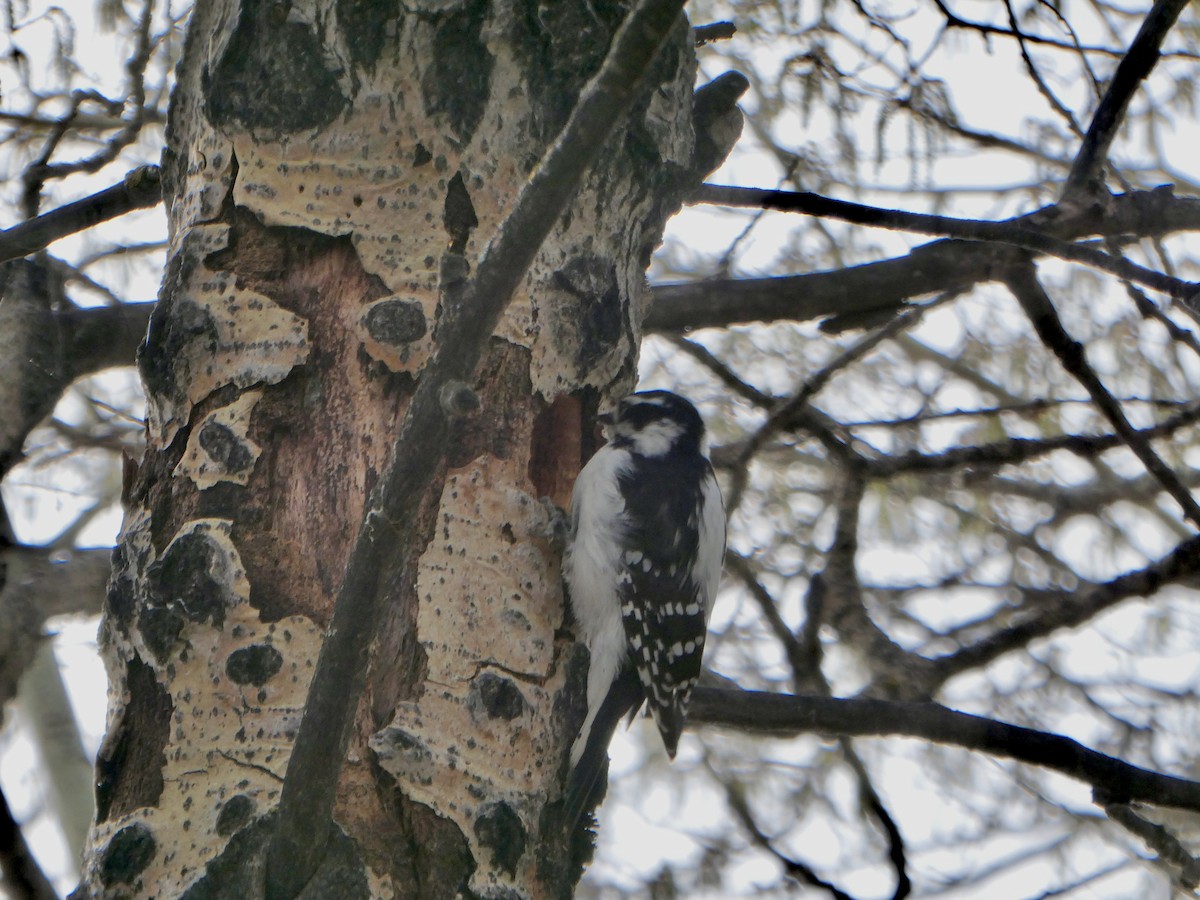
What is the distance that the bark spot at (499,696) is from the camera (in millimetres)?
2281

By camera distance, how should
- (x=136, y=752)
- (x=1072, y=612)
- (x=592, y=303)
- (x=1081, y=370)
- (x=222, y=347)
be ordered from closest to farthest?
1. (x=136, y=752)
2. (x=222, y=347)
3. (x=592, y=303)
4. (x=1072, y=612)
5. (x=1081, y=370)

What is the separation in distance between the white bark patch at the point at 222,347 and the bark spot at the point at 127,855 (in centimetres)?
68

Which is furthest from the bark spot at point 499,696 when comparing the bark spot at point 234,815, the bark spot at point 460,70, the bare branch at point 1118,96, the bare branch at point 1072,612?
the bare branch at point 1118,96

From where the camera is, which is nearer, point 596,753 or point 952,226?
point 596,753

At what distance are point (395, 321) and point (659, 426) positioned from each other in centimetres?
164

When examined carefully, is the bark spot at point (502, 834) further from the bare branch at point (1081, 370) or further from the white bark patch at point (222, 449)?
the bare branch at point (1081, 370)

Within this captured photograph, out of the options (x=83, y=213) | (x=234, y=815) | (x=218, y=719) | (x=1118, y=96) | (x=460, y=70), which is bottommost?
(x=234, y=815)

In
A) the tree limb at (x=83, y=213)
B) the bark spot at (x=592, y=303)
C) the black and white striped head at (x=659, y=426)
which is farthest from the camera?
the black and white striped head at (x=659, y=426)

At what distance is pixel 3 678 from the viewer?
3.12 meters

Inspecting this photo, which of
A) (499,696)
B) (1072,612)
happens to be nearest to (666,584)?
(1072,612)

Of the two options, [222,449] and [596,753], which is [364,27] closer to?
[222,449]

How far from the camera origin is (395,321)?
2.44 m

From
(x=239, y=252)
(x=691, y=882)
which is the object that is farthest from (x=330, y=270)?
(x=691, y=882)

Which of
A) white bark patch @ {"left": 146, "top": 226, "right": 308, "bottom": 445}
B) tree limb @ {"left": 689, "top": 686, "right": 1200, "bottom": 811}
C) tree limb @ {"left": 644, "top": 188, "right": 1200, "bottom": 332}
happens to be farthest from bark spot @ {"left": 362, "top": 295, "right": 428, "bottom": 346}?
tree limb @ {"left": 644, "top": 188, "right": 1200, "bottom": 332}
